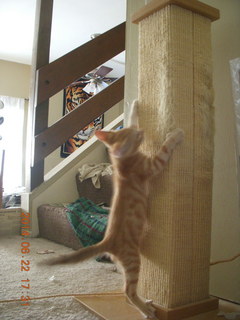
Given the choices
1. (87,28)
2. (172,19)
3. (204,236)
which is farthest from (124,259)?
(87,28)

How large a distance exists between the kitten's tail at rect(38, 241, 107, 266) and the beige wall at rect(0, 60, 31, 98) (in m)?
4.85

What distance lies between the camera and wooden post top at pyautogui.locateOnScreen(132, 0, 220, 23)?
3.71 feet

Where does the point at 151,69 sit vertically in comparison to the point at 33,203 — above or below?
above

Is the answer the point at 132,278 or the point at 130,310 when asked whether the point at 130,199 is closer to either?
the point at 132,278

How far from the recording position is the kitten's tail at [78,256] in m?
0.92

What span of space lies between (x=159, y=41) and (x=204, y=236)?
715mm

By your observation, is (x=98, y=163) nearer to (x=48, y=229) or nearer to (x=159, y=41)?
(x=48, y=229)

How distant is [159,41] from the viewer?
1158 millimetres

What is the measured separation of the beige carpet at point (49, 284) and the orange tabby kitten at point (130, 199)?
0.24m

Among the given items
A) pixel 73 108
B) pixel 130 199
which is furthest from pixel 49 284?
pixel 73 108

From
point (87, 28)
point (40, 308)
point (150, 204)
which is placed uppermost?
point (87, 28)

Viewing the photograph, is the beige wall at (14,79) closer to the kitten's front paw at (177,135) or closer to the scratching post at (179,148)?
the scratching post at (179,148)

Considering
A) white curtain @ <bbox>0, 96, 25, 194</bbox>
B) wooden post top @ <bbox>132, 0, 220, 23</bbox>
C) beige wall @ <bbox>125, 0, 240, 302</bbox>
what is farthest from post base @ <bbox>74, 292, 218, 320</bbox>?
white curtain @ <bbox>0, 96, 25, 194</bbox>

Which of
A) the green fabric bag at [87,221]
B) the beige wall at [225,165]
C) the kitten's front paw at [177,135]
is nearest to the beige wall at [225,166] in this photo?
the beige wall at [225,165]
